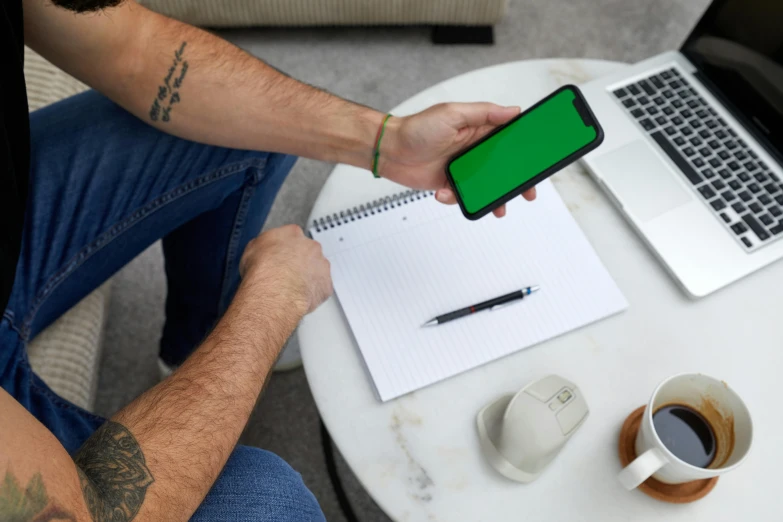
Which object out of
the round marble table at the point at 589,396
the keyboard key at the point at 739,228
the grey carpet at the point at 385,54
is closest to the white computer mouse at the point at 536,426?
the round marble table at the point at 589,396

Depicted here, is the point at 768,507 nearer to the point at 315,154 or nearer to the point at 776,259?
the point at 776,259

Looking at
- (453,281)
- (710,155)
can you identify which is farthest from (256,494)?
Answer: (710,155)

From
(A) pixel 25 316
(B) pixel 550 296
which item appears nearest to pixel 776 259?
(B) pixel 550 296

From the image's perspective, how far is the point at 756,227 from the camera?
0.84m

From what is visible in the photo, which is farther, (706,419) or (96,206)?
(96,206)

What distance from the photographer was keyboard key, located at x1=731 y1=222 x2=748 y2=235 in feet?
2.74

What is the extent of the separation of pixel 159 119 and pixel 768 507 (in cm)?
90

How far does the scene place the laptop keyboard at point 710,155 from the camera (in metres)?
0.84

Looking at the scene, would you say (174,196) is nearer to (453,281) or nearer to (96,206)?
(96,206)

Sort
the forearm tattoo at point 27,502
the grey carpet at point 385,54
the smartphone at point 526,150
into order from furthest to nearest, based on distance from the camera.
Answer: the grey carpet at point 385,54 < the smartphone at point 526,150 < the forearm tattoo at point 27,502

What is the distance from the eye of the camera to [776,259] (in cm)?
83

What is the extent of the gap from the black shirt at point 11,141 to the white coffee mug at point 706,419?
71 cm

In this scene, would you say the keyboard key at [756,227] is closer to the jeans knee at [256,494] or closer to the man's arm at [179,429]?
the man's arm at [179,429]

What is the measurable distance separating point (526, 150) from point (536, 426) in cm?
32
